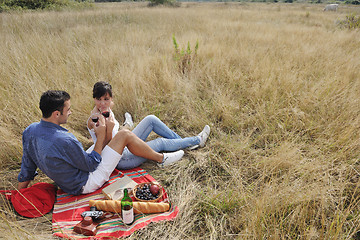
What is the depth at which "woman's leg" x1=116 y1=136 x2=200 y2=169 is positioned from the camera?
2.77 metres

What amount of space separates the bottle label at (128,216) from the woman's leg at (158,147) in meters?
0.89

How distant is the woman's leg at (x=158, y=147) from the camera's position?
2.77 metres

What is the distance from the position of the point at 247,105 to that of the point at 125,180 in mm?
2408

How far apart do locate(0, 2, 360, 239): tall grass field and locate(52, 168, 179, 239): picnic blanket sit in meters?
0.08

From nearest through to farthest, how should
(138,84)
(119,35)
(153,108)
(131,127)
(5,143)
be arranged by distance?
(5,143) < (131,127) < (153,108) < (138,84) < (119,35)

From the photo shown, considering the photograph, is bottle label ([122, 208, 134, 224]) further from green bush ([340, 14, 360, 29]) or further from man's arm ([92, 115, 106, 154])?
green bush ([340, 14, 360, 29])

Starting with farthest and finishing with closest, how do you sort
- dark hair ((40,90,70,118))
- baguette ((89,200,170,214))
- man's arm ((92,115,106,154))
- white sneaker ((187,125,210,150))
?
white sneaker ((187,125,210,150)) → man's arm ((92,115,106,154)) → baguette ((89,200,170,214)) → dark hair ((40,90,70,118))

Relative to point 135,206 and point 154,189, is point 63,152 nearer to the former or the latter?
point 135,206

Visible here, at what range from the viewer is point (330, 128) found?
9.62ft

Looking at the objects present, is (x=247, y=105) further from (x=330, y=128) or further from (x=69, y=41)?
(x=69, y=41)

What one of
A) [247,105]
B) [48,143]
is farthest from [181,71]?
[48,143]

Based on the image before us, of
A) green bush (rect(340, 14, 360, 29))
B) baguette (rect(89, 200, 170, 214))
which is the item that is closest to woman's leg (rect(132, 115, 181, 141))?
baguette (rect(89, 200, 170, 214))

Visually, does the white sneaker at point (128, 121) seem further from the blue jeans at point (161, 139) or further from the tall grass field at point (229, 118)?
the blue jeans at point (161, 139)

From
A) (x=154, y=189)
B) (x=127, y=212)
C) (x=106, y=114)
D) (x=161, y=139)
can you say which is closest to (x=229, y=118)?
(x=161, y=139)
